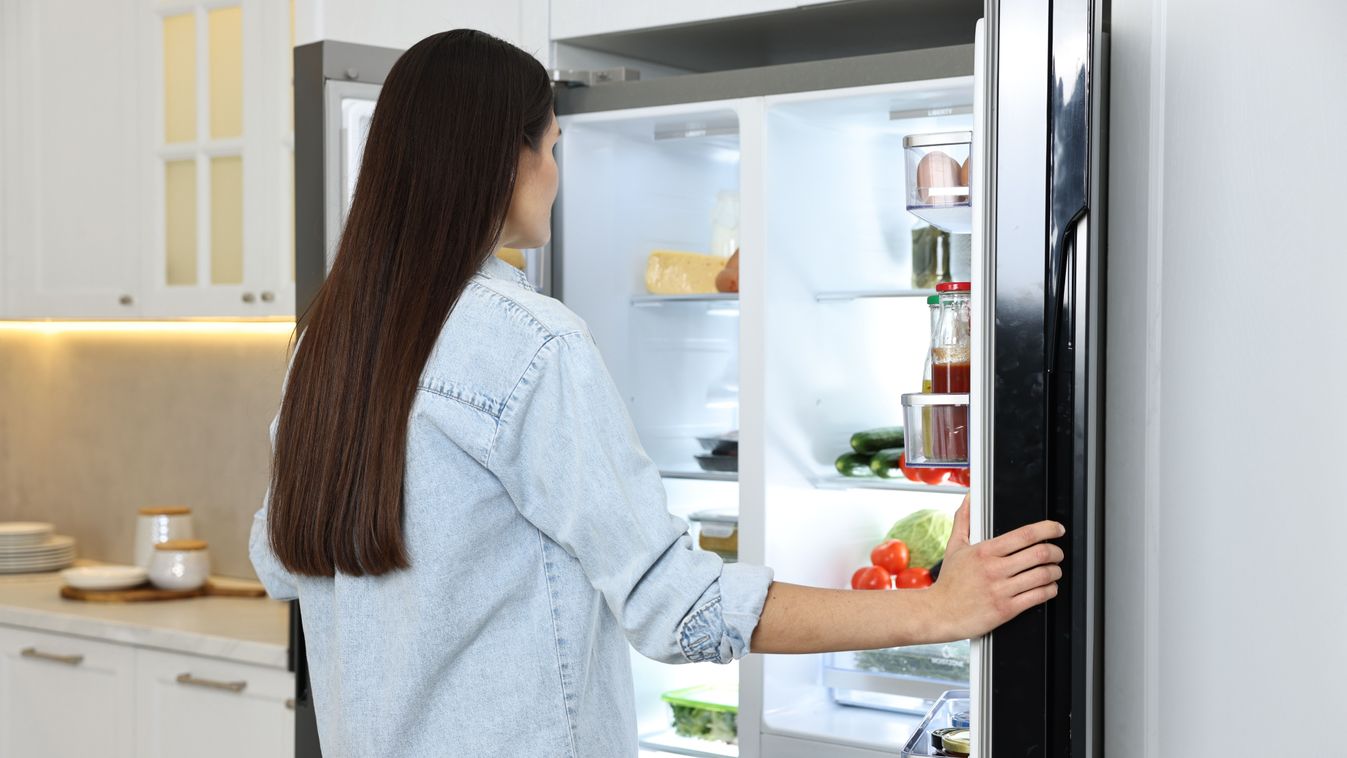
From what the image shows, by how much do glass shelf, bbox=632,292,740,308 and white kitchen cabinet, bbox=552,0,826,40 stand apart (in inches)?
18.7

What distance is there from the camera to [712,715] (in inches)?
97.4

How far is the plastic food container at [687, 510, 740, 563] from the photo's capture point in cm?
244

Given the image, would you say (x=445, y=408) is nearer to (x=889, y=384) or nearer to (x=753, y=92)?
(x=753, y=92)

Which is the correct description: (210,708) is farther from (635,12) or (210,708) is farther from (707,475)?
(635,12)

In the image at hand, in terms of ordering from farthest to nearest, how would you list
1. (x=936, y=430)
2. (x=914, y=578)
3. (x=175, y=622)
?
(x=175, y=622), (x=914, y=578), (x=936, y=430)

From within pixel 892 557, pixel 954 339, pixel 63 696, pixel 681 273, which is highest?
pixel 681 273

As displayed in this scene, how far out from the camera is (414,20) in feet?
8.27

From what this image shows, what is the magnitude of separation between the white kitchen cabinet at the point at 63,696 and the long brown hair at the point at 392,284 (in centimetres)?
173

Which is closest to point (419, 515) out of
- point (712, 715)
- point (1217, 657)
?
point (1217, 657)

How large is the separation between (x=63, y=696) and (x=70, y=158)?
1.25 m

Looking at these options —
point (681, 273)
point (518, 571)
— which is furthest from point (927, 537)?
point (518, 571)

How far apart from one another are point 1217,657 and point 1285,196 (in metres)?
0.49

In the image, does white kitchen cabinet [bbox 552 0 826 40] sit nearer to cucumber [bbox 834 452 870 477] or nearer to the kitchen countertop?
cucumber [bbox 834 452 870 477]

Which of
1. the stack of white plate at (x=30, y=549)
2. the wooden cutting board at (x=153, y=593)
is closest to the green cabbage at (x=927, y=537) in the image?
the wooden cutting board at (x=153, y=593)
